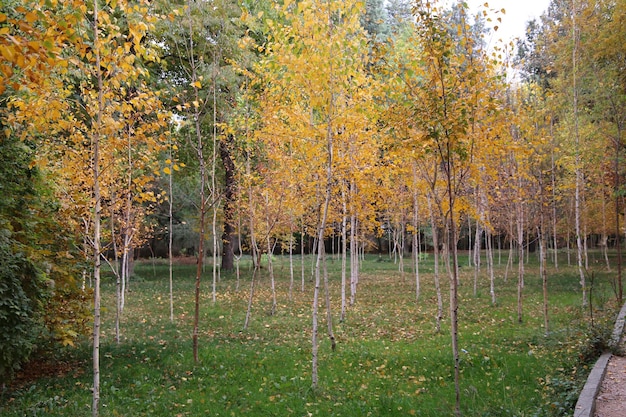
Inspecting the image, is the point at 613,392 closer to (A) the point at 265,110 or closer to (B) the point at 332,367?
(B) the point at 332,367

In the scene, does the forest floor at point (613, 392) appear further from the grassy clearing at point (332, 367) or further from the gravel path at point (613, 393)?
the grassy clearing at point (332, 367)

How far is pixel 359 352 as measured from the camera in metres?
8.39

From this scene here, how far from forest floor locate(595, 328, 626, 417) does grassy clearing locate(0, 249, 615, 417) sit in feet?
0.95

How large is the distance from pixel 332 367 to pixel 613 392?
400 centimetres

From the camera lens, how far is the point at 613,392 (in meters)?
5.16

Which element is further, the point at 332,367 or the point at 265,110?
the point at 265,110

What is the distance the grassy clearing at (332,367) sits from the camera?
584 centimetres

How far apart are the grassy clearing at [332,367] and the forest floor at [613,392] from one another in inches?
11.3

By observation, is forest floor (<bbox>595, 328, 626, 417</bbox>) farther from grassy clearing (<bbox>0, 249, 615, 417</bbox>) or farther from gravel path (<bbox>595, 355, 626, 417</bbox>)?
grassy clearing (<bbox>0, 249, 615, 417</bbox>)

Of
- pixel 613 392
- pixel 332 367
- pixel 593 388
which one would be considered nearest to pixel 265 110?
pixel 332 367

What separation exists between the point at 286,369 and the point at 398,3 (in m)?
27.9

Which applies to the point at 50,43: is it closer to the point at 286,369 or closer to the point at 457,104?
the point at 457,104

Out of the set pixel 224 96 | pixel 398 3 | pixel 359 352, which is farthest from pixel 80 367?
pixel 398 3

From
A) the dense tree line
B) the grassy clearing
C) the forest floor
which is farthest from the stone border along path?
the dense tree line
